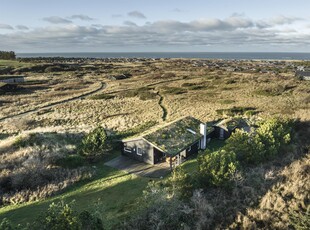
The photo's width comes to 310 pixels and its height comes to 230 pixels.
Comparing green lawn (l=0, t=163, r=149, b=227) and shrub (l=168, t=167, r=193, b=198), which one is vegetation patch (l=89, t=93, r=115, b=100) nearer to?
green lawn (l=0, t=163, r=149, b=227)

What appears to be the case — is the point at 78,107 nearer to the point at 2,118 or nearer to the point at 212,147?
the point at 2,118

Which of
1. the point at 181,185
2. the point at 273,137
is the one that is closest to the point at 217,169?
the point at 181,185

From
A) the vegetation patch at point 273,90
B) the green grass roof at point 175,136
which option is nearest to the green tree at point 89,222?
the green grass roof at point 175,136

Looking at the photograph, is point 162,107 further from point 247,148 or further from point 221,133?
point 247,148

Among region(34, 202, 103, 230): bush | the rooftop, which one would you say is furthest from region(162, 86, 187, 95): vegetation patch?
region(34, 202, 103, 230): bush

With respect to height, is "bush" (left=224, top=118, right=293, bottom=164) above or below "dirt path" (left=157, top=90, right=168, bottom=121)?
above

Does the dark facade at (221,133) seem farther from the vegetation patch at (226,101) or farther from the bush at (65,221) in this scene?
the bush at (65,221)

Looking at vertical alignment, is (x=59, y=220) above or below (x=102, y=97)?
above
